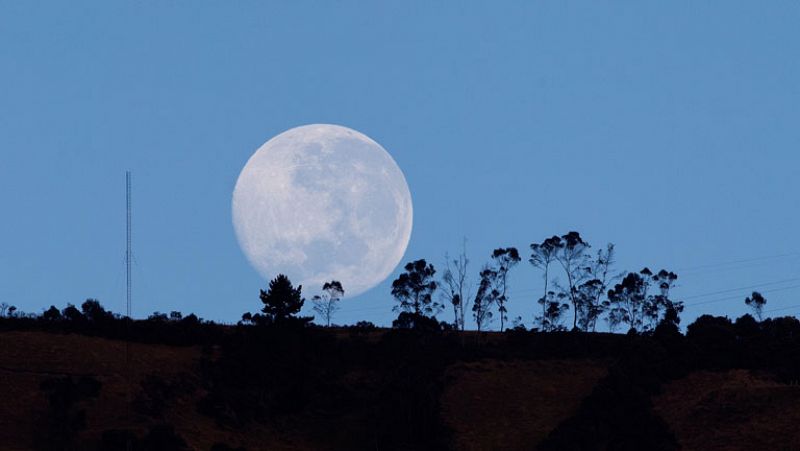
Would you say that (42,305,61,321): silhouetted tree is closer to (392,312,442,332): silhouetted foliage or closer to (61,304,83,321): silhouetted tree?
(61,304,83,321): silhouetted tree

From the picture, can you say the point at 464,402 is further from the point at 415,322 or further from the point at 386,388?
the point at 415,322

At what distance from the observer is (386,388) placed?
9381 centimetres

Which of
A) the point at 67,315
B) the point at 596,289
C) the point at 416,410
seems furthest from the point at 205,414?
the point at 596,289

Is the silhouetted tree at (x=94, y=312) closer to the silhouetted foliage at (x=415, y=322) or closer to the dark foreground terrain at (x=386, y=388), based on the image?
the dark foreground terrain at (x=386, y=388)

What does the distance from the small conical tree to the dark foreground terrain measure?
1948mm

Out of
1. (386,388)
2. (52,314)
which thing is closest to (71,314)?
(52,314)

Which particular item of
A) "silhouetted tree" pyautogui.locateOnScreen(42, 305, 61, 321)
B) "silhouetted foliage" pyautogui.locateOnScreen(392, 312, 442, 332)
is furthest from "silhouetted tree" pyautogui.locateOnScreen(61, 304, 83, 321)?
"silhouetted foliage" pyautogui.locateOnScreen(392, 312, 442, 332)

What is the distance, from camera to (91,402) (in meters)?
85.7

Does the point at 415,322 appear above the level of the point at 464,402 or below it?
above

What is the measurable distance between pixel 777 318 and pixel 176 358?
5646cm

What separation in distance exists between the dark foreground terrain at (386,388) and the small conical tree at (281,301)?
6.39ft

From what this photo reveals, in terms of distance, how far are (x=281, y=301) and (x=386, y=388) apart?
47.6 ft

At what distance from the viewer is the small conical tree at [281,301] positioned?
104 meters

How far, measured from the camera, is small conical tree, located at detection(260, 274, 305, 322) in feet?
342
